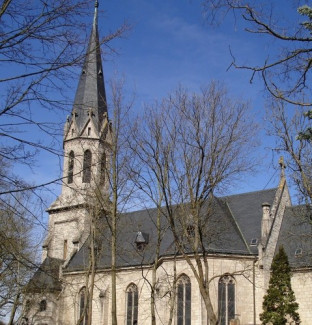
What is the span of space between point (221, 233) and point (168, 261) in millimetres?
3648

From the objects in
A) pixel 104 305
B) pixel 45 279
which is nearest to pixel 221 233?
pixel 104 305

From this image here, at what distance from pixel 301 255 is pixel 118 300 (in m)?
13.2

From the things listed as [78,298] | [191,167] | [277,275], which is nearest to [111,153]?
[191,167]

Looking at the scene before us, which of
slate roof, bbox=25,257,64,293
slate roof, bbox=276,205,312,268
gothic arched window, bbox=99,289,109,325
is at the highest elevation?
slate roof, bbox=276,205,312,268

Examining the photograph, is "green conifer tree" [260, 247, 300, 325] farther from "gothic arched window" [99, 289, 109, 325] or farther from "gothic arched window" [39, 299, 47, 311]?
"gothic arched window" [39, 299, 47, 311]

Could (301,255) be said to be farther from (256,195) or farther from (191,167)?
(191,167)

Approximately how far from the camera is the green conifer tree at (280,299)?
26.7 m

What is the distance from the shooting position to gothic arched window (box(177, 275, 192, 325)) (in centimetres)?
2951

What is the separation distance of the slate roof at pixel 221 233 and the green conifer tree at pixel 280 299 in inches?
127

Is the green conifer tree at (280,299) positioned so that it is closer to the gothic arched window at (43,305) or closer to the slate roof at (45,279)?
the slate roof at (45,279)

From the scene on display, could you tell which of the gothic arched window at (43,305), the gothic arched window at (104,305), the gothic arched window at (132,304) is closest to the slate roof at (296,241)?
the gothic arched window at (132,304)

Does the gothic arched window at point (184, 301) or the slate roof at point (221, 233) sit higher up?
the slate roof at point (221, 233)

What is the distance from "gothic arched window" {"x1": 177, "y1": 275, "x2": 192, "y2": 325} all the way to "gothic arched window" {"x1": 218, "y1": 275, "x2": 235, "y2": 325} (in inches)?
71.6

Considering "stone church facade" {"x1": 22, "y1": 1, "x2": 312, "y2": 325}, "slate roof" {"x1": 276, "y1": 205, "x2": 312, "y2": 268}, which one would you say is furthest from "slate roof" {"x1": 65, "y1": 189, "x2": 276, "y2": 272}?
"slate roof" {"x1": 276, "y1": 205, "x2": 312, "y2": 268}
